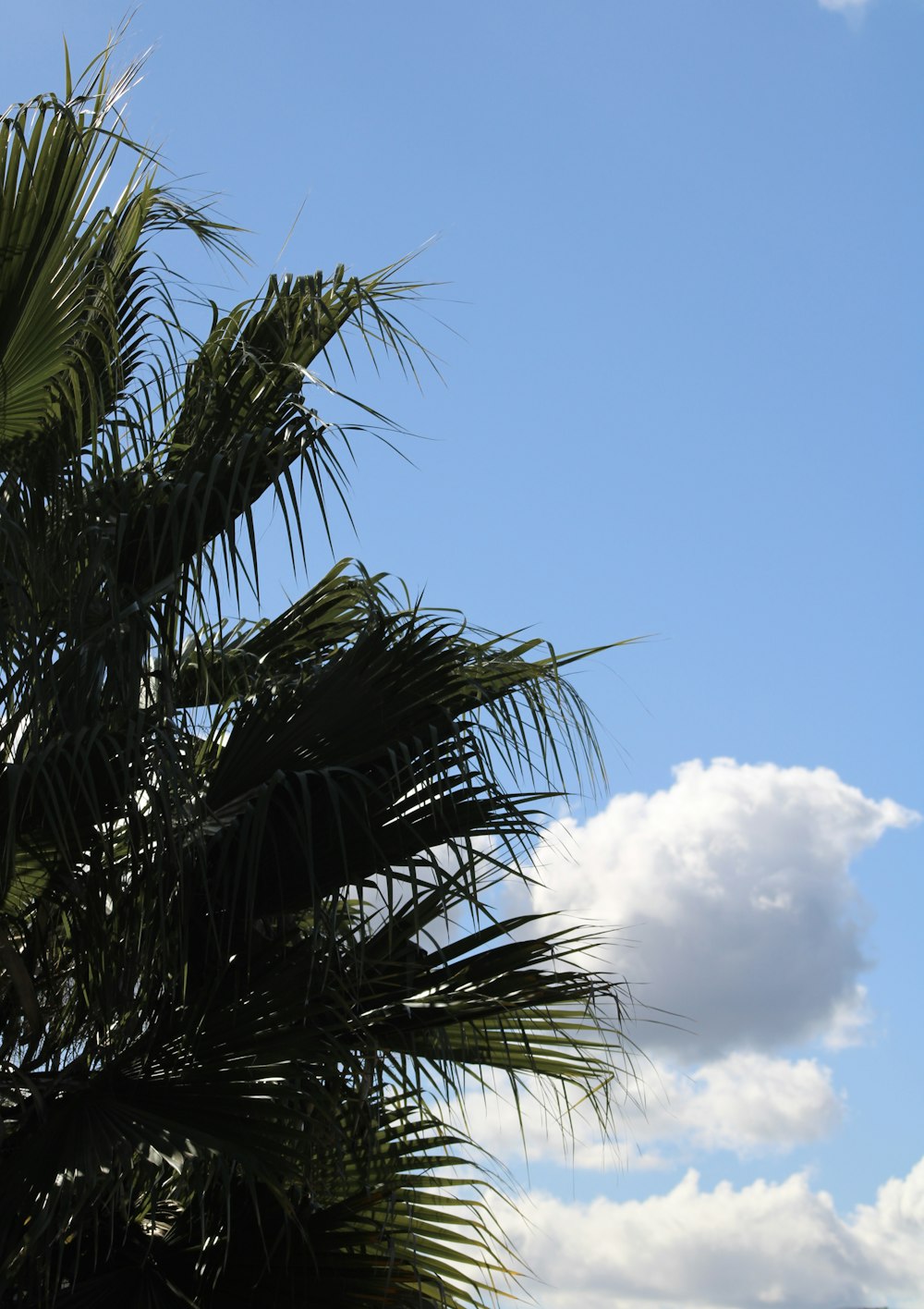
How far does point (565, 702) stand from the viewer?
4184mm

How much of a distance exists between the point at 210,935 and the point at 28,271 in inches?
75.9

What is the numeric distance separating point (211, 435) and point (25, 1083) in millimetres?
1921

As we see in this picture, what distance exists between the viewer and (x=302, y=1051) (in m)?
3.61

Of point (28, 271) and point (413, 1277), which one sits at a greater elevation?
point (28, 271)

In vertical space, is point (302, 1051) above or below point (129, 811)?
below

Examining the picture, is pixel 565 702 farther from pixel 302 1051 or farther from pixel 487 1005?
pixel 302 1051

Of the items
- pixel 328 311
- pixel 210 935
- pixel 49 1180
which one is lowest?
pixel 49 1180

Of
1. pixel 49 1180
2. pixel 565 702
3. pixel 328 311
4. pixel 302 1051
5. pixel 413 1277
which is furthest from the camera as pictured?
pixel 328 311

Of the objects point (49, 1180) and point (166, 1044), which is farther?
point (166, 1044)

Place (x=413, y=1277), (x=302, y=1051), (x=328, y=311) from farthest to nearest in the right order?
(x=328, y=311), (x=413, y=1277), (x=302, y=1051)

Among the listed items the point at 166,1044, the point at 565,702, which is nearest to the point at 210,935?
the point at 166,1044

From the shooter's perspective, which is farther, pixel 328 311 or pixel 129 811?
pixel 328 311

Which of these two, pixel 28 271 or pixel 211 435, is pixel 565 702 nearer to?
pixel 211 435

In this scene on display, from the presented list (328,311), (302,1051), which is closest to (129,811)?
(302,1051)
